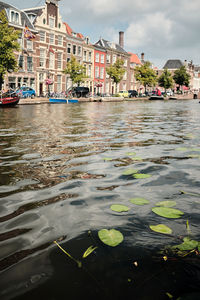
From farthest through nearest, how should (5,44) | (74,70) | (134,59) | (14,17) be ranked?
(134,59) → (74,70) → (14,17) → (5,44)

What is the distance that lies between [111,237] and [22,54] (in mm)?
37820

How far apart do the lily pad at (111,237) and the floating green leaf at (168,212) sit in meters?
0.49

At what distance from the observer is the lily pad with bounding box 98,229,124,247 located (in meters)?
1.77

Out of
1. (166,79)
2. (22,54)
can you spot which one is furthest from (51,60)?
(166,79)

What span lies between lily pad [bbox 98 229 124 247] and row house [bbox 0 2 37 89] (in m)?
34.4

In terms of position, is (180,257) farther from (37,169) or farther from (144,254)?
(37,169)

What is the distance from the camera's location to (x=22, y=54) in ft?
118

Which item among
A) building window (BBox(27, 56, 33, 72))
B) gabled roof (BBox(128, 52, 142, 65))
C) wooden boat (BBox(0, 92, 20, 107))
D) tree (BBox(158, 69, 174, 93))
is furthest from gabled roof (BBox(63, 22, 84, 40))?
tree (BBox(158, 69, 174, 93))

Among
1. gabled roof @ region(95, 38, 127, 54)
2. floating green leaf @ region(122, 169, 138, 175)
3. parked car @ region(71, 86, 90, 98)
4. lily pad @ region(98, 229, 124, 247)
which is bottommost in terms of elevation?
lily pad @ region(98, 229, 124, 247)

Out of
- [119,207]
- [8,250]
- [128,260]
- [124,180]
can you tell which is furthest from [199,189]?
[8,250]

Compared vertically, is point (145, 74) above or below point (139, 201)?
above

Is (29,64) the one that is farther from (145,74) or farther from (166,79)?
(166,79)

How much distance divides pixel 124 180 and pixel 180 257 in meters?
1.68

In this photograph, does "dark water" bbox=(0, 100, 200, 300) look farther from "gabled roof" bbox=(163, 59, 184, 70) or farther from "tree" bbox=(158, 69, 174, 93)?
"gabled roof" bbox=(163, 59, 184, 70)
